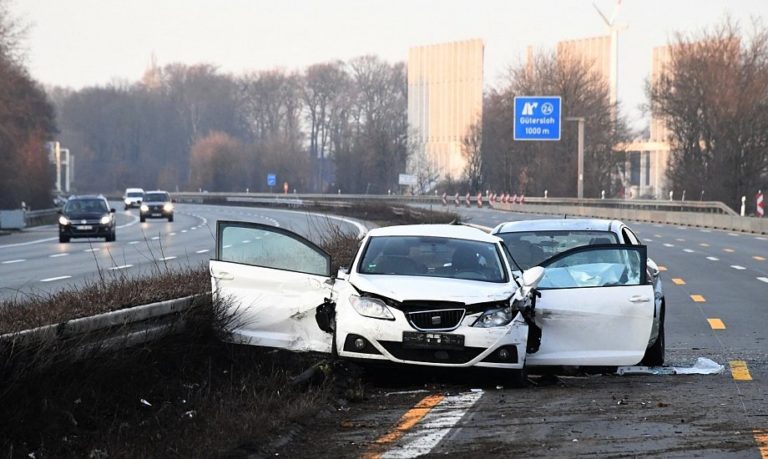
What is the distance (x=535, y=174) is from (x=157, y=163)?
8012 cm

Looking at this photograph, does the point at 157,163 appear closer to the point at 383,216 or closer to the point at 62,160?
the point at 62,160

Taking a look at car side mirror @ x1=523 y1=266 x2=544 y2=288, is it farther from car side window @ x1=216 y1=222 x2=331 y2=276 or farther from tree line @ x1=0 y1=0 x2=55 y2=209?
tree line @ x1=0 y1=0 x2=55 y2=209

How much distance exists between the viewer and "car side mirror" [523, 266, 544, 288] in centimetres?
1111

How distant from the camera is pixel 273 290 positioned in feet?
36.6

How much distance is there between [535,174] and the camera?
10150 centimetres

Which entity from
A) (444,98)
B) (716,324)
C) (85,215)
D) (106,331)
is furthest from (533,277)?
(444,98)

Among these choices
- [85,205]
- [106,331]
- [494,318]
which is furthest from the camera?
[85,205]

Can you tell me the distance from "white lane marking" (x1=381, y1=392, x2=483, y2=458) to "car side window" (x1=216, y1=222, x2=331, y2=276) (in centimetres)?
173

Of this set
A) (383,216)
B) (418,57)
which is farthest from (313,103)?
(383,216)

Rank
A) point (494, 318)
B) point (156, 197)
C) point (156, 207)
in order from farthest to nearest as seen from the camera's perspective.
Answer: point (156, 197) → point (156, 207) → point (494, 318)

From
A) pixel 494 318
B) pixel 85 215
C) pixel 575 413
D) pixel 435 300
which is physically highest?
pixel 435 300

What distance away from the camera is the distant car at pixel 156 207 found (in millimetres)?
68062

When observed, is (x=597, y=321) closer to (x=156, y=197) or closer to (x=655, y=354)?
(x=655, y=354)

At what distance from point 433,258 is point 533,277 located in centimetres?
108
